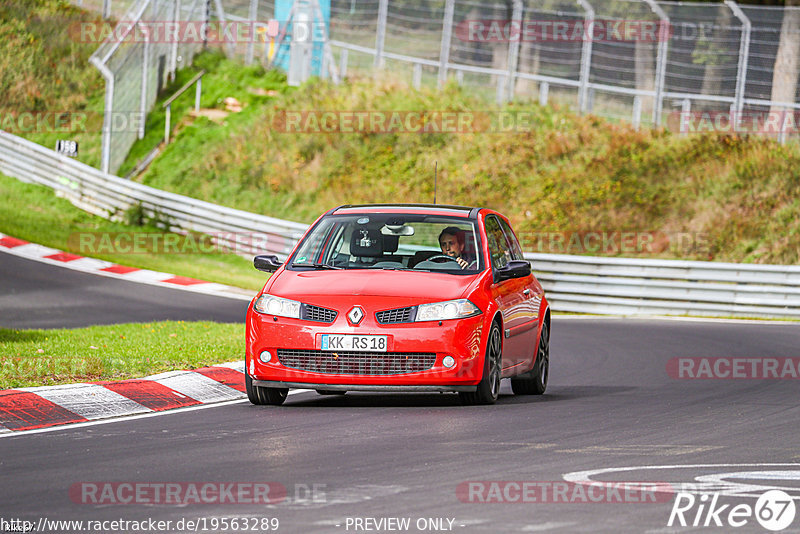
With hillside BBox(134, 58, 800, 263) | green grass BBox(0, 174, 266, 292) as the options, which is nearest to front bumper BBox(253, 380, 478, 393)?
green grass BBox(0, 174, 266, 292)

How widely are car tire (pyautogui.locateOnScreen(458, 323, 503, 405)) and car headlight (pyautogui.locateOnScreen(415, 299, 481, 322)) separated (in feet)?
1.08

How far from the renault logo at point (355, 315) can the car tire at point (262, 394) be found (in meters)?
0.97

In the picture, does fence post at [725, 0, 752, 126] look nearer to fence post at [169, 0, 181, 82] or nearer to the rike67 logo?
fence post at [169, 0, 181, 82]

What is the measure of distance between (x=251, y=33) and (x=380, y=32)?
5503 millimetres

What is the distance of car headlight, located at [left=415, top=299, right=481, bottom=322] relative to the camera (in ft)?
34.2

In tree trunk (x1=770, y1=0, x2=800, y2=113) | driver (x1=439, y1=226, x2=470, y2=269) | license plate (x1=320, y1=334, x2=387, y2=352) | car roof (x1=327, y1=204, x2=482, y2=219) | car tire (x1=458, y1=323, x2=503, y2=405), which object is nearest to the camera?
license plate (x1=320, y1=334, x2=387, y2=352)

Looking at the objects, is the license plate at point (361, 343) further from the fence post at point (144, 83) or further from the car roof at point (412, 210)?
the fence post at point (144, 83)

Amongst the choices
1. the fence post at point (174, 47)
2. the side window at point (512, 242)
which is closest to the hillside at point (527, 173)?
the fence post at point (174, 47)

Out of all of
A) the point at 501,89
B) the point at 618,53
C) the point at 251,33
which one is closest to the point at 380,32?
the point at 501,89

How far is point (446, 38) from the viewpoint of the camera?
34531 mm

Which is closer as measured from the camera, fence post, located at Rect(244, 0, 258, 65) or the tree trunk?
the tree trunk

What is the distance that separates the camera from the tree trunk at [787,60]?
1181 inches

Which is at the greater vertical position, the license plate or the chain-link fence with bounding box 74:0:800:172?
the chain-link fence with bounding box 74:0:800:172

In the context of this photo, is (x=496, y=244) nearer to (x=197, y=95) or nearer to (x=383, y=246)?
(x=383, y=246)
